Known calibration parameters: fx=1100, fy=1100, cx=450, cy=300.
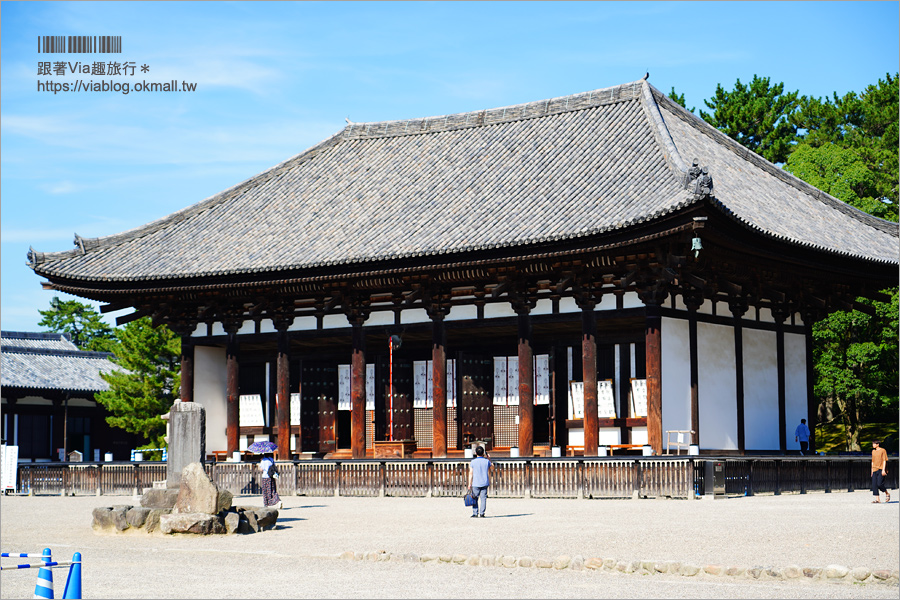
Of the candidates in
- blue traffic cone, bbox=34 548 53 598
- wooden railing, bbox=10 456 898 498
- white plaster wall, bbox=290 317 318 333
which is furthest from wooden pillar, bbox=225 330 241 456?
blue traffic cone, bbox=34 548 53 598

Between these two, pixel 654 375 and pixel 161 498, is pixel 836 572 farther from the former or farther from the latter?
pixel 654 375

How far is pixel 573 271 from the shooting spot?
24500 millimetres

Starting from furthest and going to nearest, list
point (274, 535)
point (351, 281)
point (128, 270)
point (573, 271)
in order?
point (128, 270) < point (351, 281) < point (573, 271) < point (274, 535)

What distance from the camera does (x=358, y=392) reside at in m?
27.3

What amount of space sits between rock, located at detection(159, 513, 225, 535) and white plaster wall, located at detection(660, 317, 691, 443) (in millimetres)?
11480

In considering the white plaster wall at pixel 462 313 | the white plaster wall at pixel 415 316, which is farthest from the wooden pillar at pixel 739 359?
the white plaster wall at pixel 415 316

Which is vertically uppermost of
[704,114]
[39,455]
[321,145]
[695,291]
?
[704,114]

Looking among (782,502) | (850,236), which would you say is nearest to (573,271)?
(782,502)

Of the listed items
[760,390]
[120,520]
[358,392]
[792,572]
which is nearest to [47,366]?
[358,392]

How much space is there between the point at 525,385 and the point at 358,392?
4.52m

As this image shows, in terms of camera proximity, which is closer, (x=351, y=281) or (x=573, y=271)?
(x=573, y=271)

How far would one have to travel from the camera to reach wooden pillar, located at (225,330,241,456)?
29.5m

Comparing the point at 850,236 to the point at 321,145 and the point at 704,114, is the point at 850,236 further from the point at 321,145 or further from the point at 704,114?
the point at 704,114

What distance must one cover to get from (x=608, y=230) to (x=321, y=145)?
14.3 m
